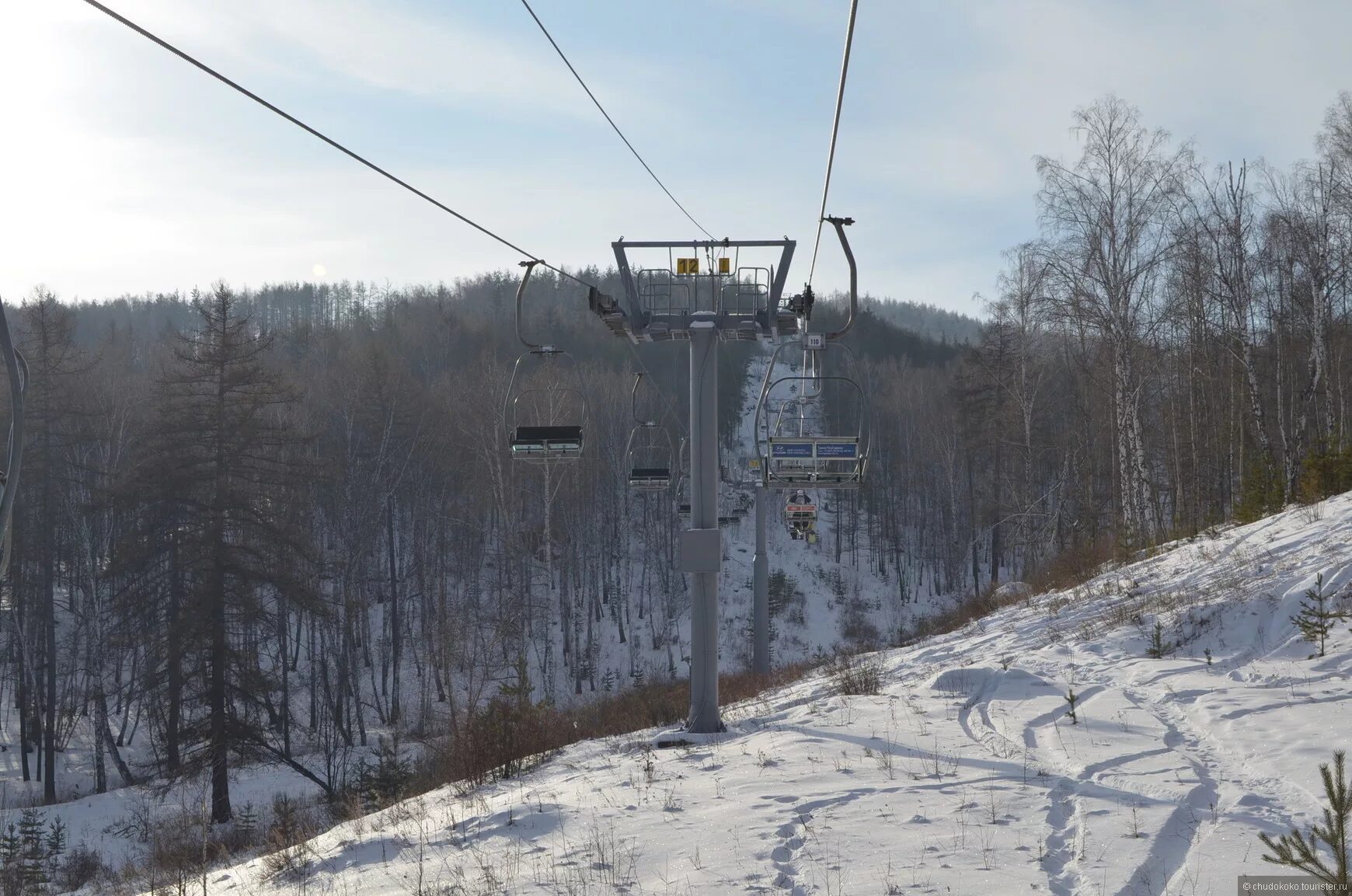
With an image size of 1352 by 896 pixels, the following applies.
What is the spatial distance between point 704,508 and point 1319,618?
7.25 m

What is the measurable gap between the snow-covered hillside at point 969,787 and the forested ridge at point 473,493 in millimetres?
3918

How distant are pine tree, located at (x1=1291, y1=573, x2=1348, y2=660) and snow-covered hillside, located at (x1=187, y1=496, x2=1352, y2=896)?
0.18 meters

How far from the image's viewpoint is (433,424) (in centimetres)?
4509

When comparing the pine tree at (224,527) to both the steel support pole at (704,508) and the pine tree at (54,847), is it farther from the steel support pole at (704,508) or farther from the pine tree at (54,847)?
the steel support pole at (704,508)

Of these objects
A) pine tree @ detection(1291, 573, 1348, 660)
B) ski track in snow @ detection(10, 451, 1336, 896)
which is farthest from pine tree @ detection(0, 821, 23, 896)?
pine tree @ detection(1291, 573, 1348, 660)

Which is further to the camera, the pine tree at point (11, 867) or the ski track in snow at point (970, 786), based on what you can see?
the pine tree at point (11, 867)

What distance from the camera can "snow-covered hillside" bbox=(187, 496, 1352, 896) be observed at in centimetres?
614

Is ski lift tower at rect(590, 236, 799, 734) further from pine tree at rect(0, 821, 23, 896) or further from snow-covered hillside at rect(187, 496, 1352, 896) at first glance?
pine tree at rect(0, 821, 23, 896)

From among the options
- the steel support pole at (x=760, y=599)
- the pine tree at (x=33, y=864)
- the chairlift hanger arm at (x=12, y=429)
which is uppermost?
the chairlift hanger arm at (x=12, y=429)

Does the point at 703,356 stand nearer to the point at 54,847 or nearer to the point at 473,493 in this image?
the point at 54,847

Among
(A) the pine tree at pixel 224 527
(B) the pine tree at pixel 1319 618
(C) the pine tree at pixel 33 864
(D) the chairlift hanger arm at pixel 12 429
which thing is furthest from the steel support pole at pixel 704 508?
(A) the pine tree at pixel 224 527

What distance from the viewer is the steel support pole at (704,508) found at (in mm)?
11648

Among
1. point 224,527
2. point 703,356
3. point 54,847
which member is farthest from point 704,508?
point 54,847

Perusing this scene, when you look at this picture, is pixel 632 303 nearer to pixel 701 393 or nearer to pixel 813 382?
pixel 701 393
